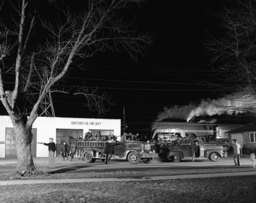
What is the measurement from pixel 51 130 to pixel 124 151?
12.8 metres

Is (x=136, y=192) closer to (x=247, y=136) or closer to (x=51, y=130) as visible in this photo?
(x=51, y=130)

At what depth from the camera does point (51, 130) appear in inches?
1467

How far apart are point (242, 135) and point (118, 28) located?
36.1 meters

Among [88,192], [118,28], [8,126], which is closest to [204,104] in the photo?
[8,126]

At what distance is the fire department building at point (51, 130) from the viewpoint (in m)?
35.5

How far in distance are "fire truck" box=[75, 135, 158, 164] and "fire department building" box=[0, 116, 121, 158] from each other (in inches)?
303

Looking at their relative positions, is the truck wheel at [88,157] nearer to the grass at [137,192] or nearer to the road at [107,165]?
the road at [107,165]

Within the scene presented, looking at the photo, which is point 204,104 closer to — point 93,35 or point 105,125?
point 105,125

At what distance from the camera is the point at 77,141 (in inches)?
1094

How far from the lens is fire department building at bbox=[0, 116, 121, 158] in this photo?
3553 centimetres

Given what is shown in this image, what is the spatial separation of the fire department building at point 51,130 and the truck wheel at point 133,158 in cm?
973

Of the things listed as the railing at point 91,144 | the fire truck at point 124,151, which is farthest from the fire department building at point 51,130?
the fire truck at point 124,151

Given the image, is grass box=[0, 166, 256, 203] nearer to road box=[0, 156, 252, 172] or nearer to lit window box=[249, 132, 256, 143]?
road box=[0, 156, 252, 172]

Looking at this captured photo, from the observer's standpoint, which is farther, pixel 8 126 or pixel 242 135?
pixel 242 135
